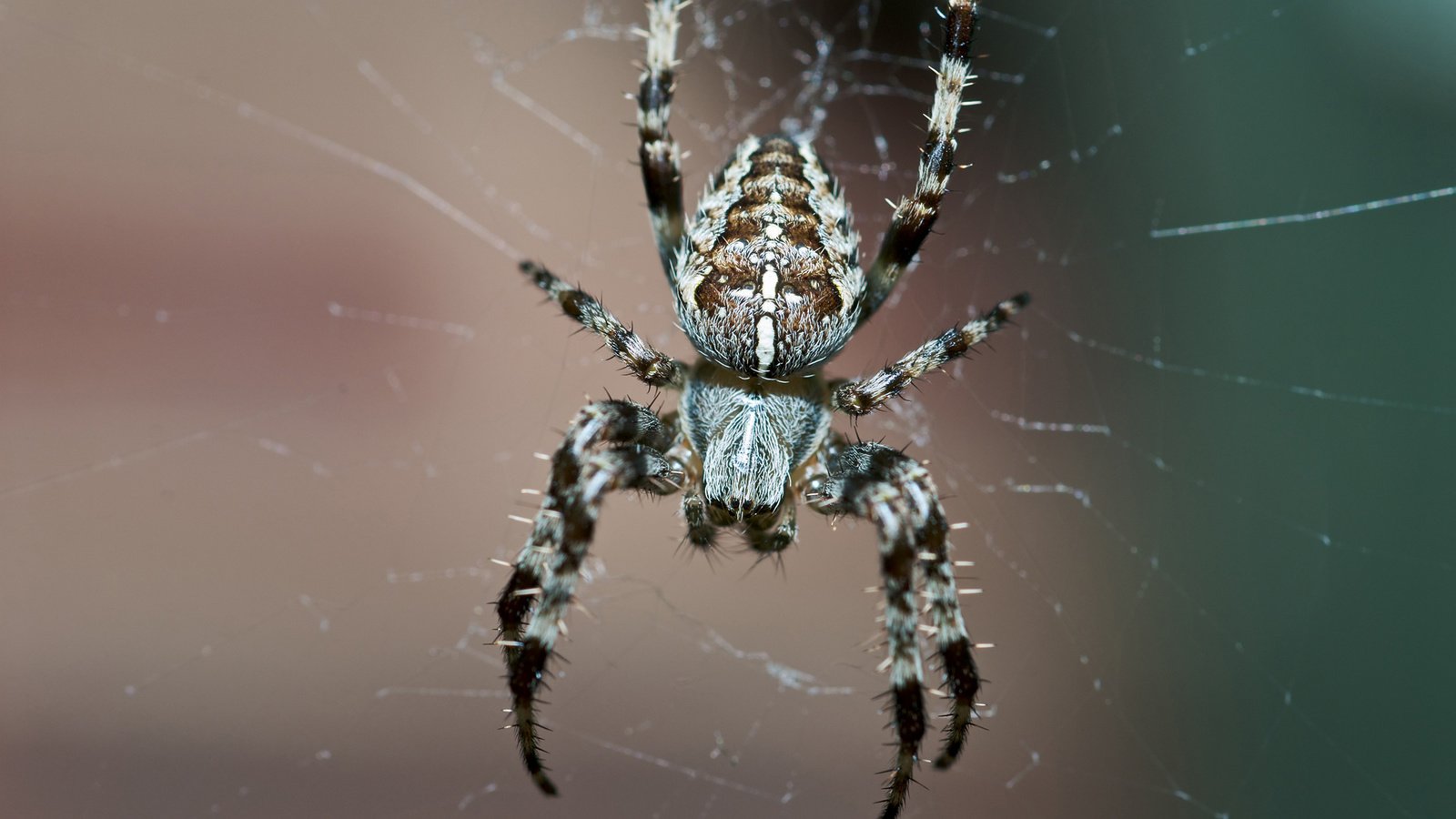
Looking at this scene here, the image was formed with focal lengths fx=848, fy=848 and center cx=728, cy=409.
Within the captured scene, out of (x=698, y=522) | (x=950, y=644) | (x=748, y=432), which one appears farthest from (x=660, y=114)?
(x=950, y=644)

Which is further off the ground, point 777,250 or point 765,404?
point 777,250

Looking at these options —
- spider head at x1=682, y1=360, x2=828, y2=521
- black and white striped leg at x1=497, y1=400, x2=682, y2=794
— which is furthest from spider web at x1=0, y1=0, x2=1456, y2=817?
black and white striped leg at x1=497, y1=400, x2=682, y2=794

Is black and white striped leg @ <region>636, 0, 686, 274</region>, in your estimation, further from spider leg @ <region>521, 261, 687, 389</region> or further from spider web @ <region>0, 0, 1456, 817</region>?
spider web @ <region>0, 0, 1456, 817</region>

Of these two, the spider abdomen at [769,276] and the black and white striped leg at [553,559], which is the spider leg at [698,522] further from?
the spider abdomen at [769,276]

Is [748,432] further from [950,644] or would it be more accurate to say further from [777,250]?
[950,644]

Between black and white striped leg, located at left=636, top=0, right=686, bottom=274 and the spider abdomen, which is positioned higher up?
black and white striped leg, located at left=636, top=0, right=686, bottom=274

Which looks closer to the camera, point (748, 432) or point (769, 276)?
point (769, 276)

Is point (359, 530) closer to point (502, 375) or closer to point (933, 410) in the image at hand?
point (502, 375)

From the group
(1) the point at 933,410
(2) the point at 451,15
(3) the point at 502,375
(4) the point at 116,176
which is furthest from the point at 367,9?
(1) the point at 933,410
